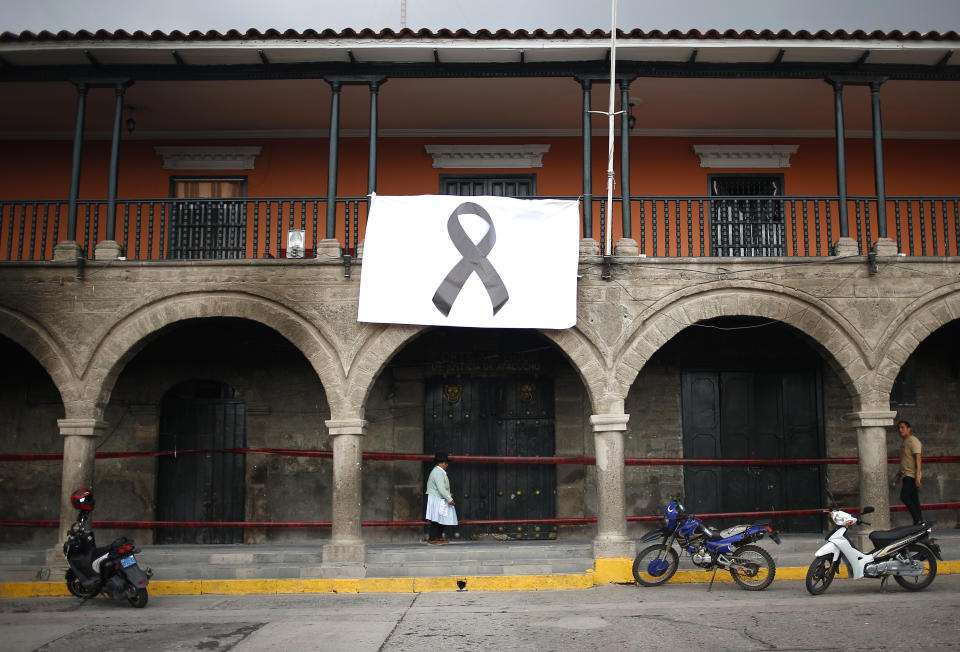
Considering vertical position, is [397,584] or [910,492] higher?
[910,492]

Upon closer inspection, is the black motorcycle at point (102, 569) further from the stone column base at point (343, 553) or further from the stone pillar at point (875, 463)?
the stone pillar at point (875, 463)

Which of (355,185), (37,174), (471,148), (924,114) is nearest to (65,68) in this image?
(37,174)

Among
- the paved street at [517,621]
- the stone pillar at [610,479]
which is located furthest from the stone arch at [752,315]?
the paved street at [517,621]

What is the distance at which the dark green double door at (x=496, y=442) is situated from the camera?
1384cm

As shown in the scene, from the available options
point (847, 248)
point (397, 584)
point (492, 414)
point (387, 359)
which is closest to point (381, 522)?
point (397, 584)

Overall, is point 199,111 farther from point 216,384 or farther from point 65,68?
point 216,384

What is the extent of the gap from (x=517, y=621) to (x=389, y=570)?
2.92 m

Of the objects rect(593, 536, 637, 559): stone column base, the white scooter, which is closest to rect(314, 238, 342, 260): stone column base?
rect(593, 536, 637, 559): stone column base

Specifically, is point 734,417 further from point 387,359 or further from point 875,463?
point 387,359

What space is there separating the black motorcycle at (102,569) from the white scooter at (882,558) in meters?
7.16

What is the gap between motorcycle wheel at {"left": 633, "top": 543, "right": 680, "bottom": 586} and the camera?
10805 millimetres

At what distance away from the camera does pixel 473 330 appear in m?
14.0

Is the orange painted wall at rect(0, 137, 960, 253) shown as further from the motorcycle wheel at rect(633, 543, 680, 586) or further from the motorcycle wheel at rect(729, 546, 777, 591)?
the motorcycle wheel at rect(729, 546, 777, 591)

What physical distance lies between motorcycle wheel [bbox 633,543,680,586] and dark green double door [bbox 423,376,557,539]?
3.05m
